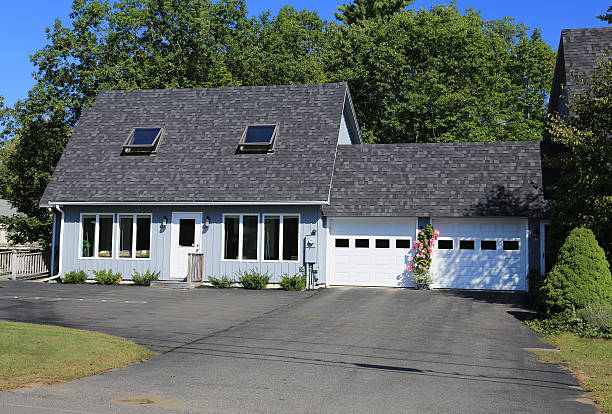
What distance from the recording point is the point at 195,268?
70.7ft

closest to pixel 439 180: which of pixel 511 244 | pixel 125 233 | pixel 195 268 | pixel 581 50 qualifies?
pixel 511 244

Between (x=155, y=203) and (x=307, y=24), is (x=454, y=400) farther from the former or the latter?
(x=307, y=24)

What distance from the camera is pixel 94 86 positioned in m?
34.3

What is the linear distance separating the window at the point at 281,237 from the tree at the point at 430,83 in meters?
13.4

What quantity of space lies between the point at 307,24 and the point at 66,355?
43.4m

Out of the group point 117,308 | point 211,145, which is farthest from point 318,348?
point 211,145

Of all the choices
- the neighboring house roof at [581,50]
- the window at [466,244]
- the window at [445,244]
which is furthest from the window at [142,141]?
the neighboring house roof at [581,50]

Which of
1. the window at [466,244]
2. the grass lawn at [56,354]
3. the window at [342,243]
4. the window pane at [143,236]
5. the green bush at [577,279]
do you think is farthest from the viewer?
the window pane at [143,236]

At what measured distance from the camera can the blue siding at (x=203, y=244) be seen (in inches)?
839

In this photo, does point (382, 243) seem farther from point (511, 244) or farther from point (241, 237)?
point (241, 237)

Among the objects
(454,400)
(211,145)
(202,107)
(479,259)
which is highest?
(202,107)

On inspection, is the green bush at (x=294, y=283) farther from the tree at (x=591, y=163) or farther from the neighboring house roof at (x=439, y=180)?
the tree at (x=591, y=163)

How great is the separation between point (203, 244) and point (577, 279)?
12531 millimetres

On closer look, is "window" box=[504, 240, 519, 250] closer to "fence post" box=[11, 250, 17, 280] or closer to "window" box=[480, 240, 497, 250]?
"window" box=[480, 240, 497, 250]
